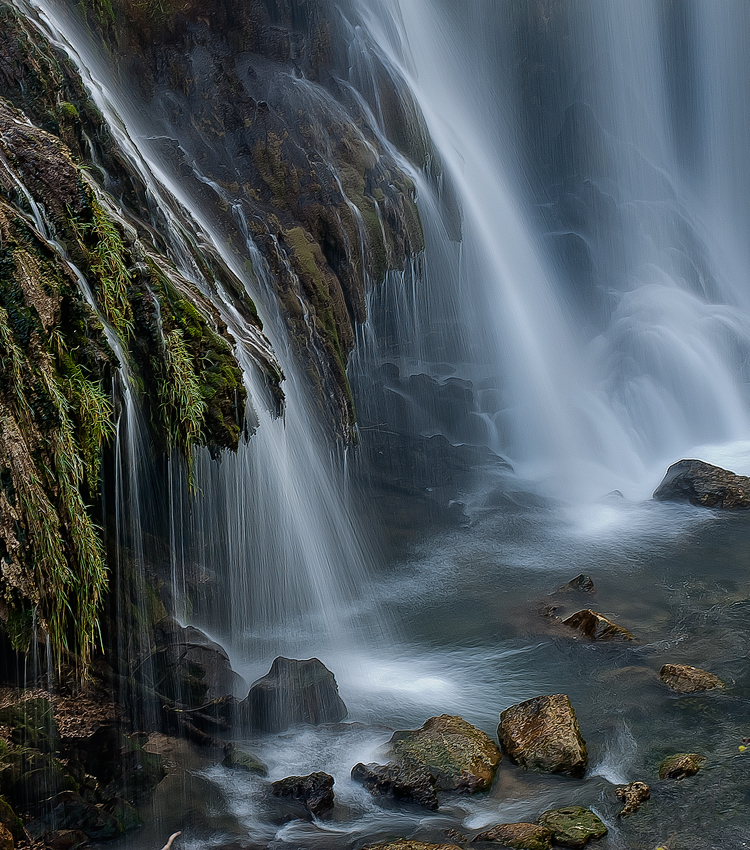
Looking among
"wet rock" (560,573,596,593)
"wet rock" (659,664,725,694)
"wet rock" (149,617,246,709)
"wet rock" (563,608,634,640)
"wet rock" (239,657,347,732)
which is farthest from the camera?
"wet rock" (560,573,596,593)

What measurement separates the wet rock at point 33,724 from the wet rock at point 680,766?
3898 millimetres

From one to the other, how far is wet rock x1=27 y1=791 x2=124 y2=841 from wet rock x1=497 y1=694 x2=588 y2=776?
267 centimetres

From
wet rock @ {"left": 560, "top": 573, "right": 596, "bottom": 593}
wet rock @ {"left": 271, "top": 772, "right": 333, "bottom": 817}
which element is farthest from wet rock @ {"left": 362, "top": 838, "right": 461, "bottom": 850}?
wet rock @ {"left": 560, "top": 573, "right": 596, "bottom": 593}

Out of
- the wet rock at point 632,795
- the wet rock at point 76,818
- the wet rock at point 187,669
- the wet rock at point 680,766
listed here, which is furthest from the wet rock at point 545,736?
the wet rock at point 76,818

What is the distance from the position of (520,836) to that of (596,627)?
315cm

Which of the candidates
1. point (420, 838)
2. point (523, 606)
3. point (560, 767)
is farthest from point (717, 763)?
point (523, 606)

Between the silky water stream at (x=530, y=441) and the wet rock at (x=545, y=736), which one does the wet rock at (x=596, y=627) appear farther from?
the wet rock at (x=545, y=736)

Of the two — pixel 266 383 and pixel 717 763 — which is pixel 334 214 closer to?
pixel 266 383

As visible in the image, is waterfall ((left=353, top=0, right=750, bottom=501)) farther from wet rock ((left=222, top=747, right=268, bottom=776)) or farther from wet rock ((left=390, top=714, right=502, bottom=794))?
wet rock ((left=222, top=747, right=268, bottom=776))

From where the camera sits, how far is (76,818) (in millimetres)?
4926

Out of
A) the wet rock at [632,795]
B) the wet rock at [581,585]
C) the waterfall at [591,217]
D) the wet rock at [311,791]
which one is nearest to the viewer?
the wet rock at [632,795]

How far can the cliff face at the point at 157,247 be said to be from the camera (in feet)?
15.1

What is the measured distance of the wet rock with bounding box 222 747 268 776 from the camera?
225 inches

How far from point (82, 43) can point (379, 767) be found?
8.28 m
